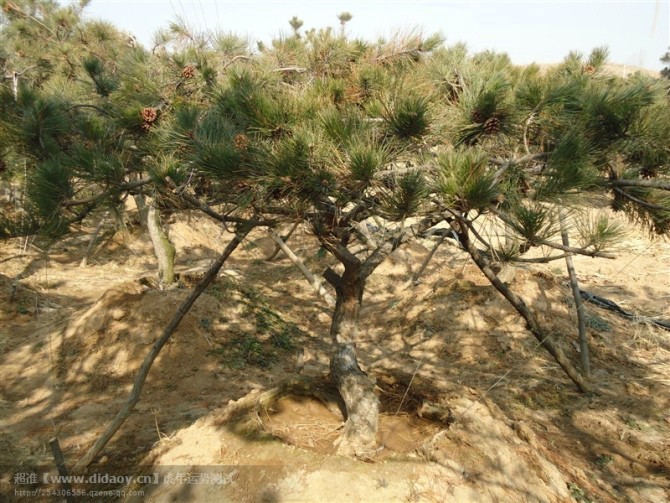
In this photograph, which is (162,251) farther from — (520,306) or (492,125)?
(492,125)

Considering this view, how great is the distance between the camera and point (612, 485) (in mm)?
3674

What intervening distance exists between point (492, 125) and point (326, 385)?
2.54 m

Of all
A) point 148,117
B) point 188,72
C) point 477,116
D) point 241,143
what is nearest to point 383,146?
point 477,116

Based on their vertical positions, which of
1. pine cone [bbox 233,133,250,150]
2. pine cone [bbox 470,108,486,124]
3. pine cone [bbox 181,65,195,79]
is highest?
pine cone [bbox 181,65,195,79]

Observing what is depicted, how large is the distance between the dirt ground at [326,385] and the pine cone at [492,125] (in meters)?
0.83

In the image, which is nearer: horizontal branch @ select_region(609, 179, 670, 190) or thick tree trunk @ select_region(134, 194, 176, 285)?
horizontal branch @ select_region(609, 179, 670, 190)

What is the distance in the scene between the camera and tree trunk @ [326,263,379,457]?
9.53 feet

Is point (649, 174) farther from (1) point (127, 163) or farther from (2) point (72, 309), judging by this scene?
(2) point (72, 309)

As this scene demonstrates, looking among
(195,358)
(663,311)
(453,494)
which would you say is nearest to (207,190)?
(453,494)

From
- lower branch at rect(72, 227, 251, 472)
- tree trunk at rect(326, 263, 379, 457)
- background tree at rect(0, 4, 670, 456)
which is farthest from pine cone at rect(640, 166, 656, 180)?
lower branch at rect(72, 227, 251, 472)

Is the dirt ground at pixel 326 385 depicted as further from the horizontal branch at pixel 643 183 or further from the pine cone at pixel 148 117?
A: the pine cone at pixel 148 117

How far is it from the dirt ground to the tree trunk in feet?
0.57

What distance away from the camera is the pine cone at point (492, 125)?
2150mm

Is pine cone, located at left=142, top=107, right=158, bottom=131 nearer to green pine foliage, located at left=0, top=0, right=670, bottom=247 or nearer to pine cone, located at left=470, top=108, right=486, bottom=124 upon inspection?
green pine foliage, located at left=0, top=0, right=670, bottom=247
